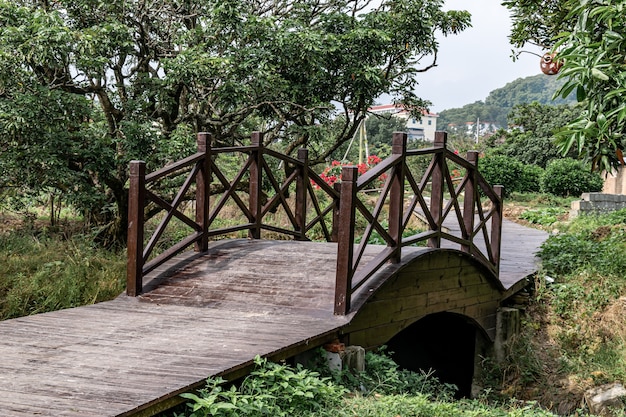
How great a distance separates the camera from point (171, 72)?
795 cm

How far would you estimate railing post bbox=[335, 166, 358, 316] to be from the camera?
504 centimetres

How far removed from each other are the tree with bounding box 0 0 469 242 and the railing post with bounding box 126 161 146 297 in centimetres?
213

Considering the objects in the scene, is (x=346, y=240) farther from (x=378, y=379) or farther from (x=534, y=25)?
(x=534, y=25)

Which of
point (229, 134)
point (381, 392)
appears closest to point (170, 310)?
point (381, 392)

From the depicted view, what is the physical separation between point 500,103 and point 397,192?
3807 inches

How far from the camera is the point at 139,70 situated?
359 inches

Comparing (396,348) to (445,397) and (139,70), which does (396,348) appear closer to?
(445,397)

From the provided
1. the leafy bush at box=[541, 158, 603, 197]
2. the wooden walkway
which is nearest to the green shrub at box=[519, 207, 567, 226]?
the leafy bush at box=[541, 158, 603, 197]

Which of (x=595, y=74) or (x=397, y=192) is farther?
(x=397, y=192)

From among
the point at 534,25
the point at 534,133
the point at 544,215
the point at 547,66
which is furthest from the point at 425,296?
the point at 534,133

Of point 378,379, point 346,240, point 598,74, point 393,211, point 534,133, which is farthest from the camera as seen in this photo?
point 534,133

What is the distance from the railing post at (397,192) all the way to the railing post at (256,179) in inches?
68.5

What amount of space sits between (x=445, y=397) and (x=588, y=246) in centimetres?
483

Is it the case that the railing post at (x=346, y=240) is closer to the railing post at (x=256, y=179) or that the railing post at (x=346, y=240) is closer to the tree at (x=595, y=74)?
the tree at (x=595, y=74)
